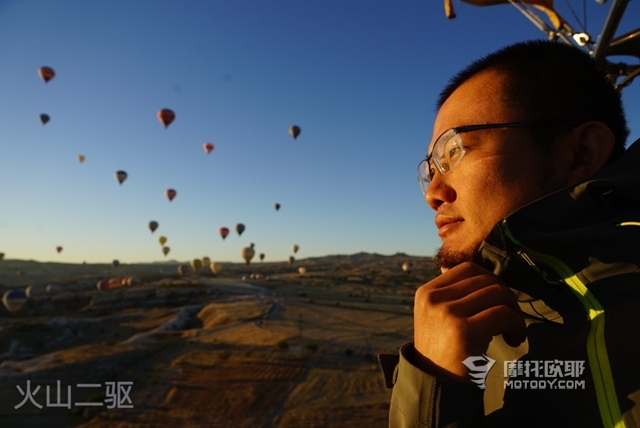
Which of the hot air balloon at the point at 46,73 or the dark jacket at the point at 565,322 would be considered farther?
the hot air balloon at the point at 46,73

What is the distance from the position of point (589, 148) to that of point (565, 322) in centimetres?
87

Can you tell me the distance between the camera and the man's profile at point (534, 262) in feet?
4.45

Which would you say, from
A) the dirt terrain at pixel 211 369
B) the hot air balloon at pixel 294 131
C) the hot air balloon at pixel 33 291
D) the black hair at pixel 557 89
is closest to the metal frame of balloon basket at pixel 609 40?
the black hair at pixel 557 89

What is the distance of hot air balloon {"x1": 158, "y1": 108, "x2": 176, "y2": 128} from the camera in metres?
34.2

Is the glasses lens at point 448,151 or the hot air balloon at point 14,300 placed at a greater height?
the glasses lens at point 448,151

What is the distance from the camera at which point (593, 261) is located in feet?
Result: 4.82

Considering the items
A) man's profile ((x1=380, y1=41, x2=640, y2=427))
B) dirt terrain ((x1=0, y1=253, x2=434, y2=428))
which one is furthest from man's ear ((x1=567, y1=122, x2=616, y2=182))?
dirt terrain ((x1=0, y1=253, x2=434, y2=428))

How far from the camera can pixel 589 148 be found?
1918mm

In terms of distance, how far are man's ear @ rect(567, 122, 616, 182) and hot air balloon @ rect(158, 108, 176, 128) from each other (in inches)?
1412

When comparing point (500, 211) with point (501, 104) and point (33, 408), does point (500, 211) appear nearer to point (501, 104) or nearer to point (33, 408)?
point (501, 104)

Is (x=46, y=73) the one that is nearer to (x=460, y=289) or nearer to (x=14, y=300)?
(x=14, y=300)

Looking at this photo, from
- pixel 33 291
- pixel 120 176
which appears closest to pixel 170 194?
pixel 120 176

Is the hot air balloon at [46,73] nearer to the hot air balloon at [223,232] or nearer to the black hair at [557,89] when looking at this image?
the hot air balloon at [223,232]

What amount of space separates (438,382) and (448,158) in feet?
3.82
